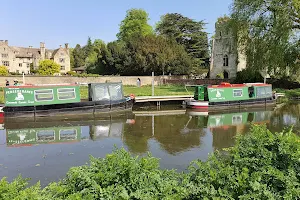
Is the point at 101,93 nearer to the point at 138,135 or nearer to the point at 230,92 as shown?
the point at 138,135

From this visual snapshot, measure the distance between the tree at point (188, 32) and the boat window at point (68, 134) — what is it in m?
33.3

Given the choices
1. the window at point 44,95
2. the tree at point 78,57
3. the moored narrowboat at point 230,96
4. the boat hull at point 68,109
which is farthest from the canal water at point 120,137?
the tree at point 78,57

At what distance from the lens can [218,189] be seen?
344cm

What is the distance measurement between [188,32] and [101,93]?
3116cm

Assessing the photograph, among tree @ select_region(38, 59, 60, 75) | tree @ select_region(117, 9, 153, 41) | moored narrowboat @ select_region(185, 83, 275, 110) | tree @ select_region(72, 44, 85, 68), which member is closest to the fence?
moored narrowboat @ select_region(185, 83, 275, 110)

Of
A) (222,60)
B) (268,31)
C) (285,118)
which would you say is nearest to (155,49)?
(222,60)

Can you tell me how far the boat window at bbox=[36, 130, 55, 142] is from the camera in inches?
397

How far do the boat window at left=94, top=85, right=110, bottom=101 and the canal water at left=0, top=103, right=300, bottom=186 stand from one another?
140 cm

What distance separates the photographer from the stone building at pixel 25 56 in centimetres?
4778

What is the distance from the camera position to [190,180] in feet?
12.8

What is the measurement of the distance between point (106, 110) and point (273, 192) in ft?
41.1

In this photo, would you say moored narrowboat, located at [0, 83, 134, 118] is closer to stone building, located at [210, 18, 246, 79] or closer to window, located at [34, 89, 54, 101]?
window, located at [34, 89, 54, 101]

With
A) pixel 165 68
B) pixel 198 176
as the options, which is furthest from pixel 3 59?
pixel 198 176

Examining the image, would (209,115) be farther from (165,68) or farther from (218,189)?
(165,68)
